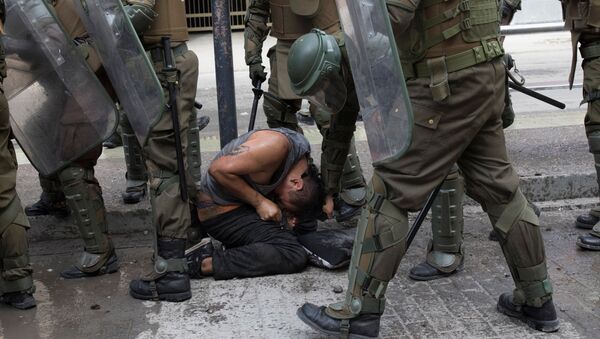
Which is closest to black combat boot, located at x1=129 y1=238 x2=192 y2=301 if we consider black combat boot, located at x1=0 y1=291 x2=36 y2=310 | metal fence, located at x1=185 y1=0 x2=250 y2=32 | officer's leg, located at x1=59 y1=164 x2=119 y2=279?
officer's leg, located at x1=59 y1=164 x2=119 y2=279

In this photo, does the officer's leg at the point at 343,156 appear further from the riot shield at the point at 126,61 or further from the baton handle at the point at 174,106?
the riot shield at the point at 126,61

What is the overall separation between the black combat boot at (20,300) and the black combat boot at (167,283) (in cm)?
51

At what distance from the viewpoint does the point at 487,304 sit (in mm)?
4207

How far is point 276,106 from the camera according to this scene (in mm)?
5512

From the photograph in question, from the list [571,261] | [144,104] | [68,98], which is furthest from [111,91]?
[571,261]

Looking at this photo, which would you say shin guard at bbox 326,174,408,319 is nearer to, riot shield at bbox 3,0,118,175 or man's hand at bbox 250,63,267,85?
riot shield at bbox 3,0,118,175

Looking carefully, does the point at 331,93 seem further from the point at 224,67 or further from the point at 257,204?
the point at 224,67

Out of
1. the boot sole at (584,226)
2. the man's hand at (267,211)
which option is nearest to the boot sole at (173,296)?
the man's hand at (267,211)

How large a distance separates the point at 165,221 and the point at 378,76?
1.64 meters

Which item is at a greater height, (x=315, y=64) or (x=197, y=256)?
(x=315, y=64)

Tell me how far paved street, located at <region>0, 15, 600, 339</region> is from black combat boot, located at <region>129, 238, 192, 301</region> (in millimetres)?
50

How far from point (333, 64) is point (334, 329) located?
1.12 meters

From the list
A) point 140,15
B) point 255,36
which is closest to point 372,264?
point 140,15

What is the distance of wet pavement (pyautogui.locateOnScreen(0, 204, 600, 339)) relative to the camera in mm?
3984
